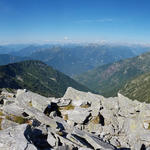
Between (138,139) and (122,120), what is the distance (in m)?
7.48

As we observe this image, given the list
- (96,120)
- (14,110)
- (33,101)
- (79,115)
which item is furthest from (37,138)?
(96,120)

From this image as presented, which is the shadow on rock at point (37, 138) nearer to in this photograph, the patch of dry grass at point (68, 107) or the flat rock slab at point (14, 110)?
the flat rock slab at point (14, 110)

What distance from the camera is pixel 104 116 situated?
Answer: 123 ft

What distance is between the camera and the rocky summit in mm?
19750

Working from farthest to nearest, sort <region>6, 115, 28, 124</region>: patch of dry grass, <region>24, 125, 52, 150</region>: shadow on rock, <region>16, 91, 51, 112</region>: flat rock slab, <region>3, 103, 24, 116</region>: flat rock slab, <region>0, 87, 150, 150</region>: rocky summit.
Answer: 1. <region>16, 91, 51, 112</region>: flat rock slab
2. <region>3, 103, 24, 116</region>: flat rock slab
3. <region>6, 115, 28, 124</region>: patch of dry grass
4. <region>0, 87, 150, 150</region>: rocky summit
5. <region>24, 125, 52, 150</region>: shadow on rock

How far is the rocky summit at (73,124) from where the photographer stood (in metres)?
19.8

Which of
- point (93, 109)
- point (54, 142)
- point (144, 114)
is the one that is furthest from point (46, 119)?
point (144, 114)

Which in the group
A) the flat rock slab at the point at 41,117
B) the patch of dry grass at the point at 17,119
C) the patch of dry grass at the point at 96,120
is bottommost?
the patch of dry grass at the point at 96,120

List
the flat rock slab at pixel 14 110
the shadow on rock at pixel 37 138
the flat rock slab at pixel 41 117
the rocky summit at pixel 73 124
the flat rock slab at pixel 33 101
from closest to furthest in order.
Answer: the shadow on rock at pixel 37 138 → the rocky summit at pixel 73 124 → the flat rock slab at pixel 41 117 → the flat rock slab at pixel 14 110 → the flat rock slab at pixel 33 101

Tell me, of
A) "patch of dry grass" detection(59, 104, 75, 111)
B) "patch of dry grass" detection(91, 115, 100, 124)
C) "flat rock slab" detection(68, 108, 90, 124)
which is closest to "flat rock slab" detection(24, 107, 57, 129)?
"flat rock slab" detection(68, 108, 90, 124)

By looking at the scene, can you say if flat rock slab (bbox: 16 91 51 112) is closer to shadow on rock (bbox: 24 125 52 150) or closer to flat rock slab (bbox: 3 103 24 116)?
flat rock slab (bbox: 3 103 24 116)

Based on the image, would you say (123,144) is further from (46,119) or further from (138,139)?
(46,119)

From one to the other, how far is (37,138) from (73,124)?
12.6 meters

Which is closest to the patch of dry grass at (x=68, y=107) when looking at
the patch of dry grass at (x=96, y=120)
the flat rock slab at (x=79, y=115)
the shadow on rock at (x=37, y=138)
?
the flat rock slab at (x=79, y=115)
